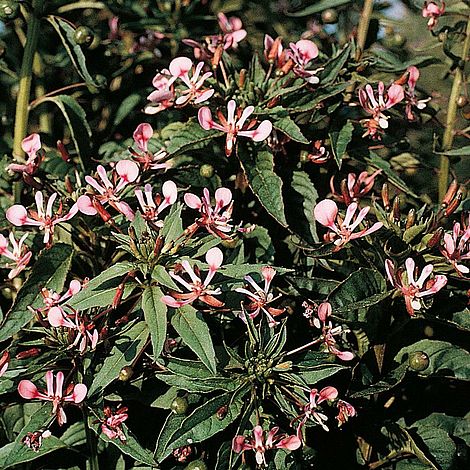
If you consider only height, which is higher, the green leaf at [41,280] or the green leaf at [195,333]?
the green leaf at [195,333]

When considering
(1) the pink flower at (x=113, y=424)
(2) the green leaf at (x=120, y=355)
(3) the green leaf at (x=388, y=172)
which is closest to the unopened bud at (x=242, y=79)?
(3) the green leaf at (x=388, y=172)

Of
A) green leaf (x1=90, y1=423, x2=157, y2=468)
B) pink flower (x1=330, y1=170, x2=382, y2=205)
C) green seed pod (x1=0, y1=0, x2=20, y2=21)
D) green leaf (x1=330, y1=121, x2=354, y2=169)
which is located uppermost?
green seed pod (x1=0, y1=0, x2=20, y2=21)

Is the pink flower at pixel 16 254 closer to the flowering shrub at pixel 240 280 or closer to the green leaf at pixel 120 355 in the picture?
the flowering shrub at pixel 240 280

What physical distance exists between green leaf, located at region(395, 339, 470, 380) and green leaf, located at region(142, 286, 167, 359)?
0.41 metres

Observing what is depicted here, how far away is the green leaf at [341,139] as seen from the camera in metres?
1.18

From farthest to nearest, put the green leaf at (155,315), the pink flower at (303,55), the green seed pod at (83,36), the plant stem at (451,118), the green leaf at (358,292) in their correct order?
1. the plant stem at (451,118)
2. the green seed pod at (83,36)
3. the pink flower at (303,55)
4. the green leaf at (358,292)
5. the green leaf at (155,315)

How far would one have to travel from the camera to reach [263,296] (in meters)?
1.01

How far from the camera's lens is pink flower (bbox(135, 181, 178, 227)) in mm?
1054

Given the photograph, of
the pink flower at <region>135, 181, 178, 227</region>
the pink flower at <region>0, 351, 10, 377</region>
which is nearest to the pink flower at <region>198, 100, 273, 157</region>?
the pink flower at <region>135, 181, 178, 227</region>

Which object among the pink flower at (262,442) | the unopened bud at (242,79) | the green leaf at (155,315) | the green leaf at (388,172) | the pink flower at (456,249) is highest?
the unopened bud at (242,79)

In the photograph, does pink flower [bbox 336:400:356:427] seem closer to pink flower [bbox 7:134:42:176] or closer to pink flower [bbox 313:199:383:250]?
pink flower [bbox 313:199:383:250]

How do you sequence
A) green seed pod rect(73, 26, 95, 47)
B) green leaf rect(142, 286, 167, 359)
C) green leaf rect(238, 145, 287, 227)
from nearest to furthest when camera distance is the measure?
green leaf rect(142, 286, 167, 359) < green leaf rect(238, 145, 287, 227) < green seed pod rect(73, 26, 95, 47)

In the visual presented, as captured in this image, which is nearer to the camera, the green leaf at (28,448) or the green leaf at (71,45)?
the green leaf at (28,448)

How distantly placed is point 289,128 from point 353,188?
139 mm
